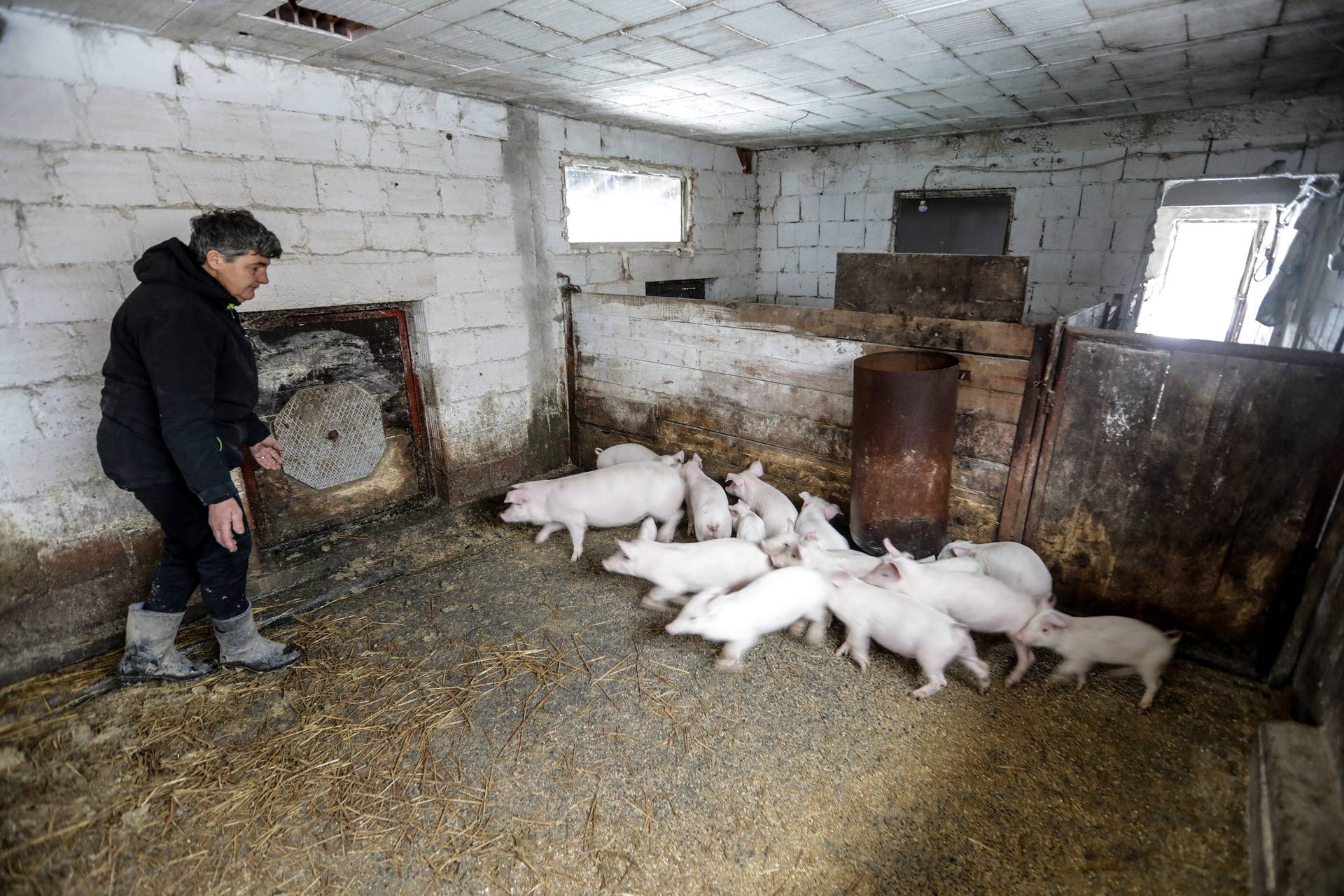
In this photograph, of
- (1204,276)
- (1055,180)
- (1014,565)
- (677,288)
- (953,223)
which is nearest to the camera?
(1014,565)

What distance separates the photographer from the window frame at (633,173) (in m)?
4.78

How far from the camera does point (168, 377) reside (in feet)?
7.10

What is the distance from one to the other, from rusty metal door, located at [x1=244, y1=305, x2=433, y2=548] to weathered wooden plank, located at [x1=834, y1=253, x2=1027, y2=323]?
10.1 feet

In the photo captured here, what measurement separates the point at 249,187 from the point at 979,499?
4.08 m

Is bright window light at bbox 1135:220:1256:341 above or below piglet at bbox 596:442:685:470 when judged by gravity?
above

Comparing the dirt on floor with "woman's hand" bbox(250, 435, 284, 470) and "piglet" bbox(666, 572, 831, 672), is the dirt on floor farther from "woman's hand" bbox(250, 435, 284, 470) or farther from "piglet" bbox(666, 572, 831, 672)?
"woman's hand" bbox(250, 435, 284, 470)

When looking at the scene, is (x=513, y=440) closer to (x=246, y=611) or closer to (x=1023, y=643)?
(x=246, y=611)

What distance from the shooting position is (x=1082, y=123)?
478cm

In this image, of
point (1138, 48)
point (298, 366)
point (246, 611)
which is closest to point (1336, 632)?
point (1138, 48)

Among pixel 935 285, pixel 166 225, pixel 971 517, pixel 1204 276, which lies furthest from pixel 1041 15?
pixel 1204 276

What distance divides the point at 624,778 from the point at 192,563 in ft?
6.52

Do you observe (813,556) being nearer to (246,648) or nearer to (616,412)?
(616,412)

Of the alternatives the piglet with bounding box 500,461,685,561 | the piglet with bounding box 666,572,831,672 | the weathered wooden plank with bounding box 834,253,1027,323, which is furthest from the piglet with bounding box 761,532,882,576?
the weathered wooden plank with bounding box 834,253,1027,323

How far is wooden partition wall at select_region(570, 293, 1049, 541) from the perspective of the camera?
3.04 meters
